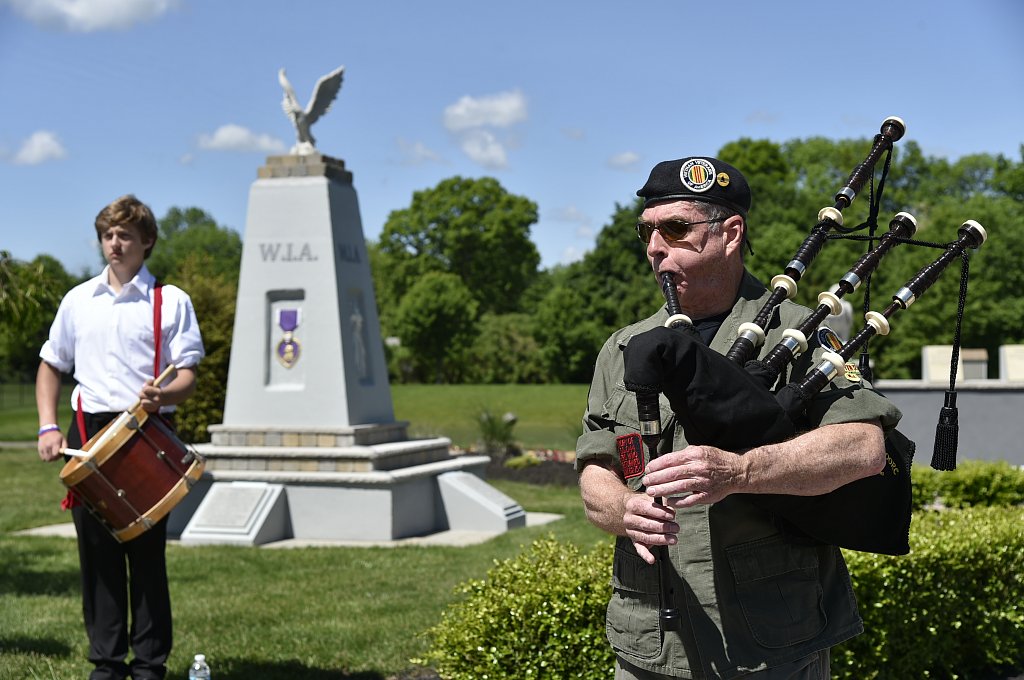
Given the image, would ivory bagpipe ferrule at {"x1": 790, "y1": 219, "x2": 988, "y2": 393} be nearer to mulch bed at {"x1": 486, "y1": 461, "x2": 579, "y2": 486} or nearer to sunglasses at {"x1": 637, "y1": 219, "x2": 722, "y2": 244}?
sunglasses at {"x1": 637, "y1": 219, "x2": 722, "y2": 244}

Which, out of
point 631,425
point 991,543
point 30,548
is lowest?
point 30,548

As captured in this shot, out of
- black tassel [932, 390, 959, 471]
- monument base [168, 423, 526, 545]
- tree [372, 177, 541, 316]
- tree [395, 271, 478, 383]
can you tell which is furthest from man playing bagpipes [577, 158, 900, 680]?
tree [372, 177, 541, 316]

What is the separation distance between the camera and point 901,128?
295cm

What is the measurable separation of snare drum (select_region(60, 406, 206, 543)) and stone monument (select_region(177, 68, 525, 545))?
269 inches

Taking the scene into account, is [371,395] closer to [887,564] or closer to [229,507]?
[229,507]

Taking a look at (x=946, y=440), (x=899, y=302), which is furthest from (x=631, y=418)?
(x=946, y=440)

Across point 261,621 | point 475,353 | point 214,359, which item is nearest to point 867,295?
point 261,621

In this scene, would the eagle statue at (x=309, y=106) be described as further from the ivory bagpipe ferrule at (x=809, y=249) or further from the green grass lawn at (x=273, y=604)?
the ivory bagpipe ferrule at (x=809, y=249)

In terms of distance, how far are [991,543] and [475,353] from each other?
4660cm

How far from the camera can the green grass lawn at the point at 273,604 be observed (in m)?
6.37

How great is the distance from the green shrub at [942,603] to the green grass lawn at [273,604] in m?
1.74


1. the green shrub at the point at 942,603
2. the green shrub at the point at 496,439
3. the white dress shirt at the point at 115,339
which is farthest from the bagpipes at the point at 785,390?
the green shrub at the point at 496,439

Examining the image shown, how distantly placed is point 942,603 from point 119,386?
4570 mm

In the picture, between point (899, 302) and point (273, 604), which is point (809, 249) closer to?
point (899, 302)
